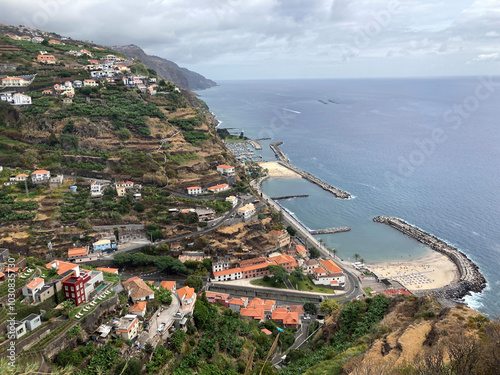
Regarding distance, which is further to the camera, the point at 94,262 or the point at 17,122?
the point at 17,122

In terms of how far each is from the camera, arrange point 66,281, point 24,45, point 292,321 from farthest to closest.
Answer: point 24,45 → point 292,321 → point 66,281

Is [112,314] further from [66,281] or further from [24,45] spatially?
[24,45]

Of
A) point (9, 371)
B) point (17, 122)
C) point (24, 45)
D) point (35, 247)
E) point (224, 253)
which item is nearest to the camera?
point (9, 371)

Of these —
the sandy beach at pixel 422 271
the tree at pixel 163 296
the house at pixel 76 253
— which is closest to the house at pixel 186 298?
the tree at pixel 163 296

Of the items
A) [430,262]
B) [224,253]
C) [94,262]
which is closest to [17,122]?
[94,262]

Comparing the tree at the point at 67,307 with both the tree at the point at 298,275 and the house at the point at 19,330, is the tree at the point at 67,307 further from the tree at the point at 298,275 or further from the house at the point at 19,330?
the tree at the point at 298,275

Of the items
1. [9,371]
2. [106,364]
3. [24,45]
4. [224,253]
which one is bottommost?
[224,253]

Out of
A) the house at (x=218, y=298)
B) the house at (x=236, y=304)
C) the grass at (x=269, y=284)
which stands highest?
the house at (x=218, y=298)
